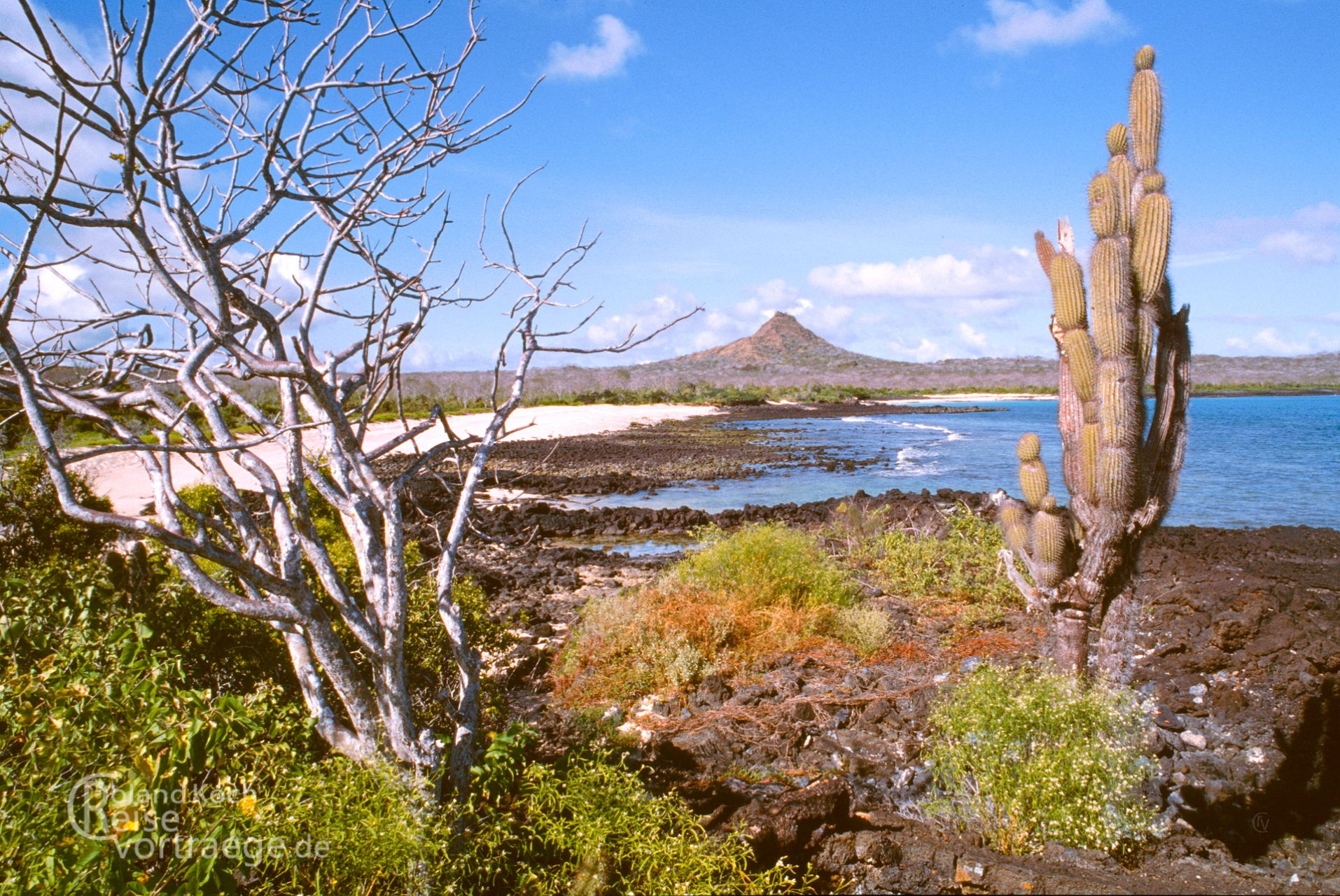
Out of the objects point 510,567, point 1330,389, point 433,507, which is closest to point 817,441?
point 433,507

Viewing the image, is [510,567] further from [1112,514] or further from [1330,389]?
[1330,389]

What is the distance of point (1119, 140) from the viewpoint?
5941 mm

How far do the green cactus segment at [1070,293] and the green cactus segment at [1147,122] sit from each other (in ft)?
3.50

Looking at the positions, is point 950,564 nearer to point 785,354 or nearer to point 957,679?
point 957,679

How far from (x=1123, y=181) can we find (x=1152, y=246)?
0.68m

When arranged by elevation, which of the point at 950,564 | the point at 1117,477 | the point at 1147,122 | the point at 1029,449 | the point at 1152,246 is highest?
the point at 1147,122

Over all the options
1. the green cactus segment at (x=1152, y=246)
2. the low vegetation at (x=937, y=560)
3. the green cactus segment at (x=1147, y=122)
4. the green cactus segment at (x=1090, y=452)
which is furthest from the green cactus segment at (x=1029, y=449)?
the green cactus segment at (x=1147, y=122)

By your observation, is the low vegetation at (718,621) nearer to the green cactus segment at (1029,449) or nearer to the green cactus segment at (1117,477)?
the green cactus segment at (1029,449)

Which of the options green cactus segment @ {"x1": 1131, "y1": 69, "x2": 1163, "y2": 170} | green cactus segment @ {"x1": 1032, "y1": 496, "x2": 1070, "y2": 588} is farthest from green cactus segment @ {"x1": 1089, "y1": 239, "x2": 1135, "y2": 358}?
green cactus segment @ {"x1": 1032, "y1": 496, "x2": 1070, "y2": 588}

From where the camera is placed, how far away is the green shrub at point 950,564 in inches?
342

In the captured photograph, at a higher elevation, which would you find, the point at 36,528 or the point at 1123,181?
the point at 1123,181

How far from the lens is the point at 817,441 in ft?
121

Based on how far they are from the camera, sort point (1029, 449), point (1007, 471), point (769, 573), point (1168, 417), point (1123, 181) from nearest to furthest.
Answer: point (1168, 417), point (1123, 181), point (1029, 449), point (769, 573), point (1007, 471)

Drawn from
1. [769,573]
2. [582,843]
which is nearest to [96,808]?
[582,843]
